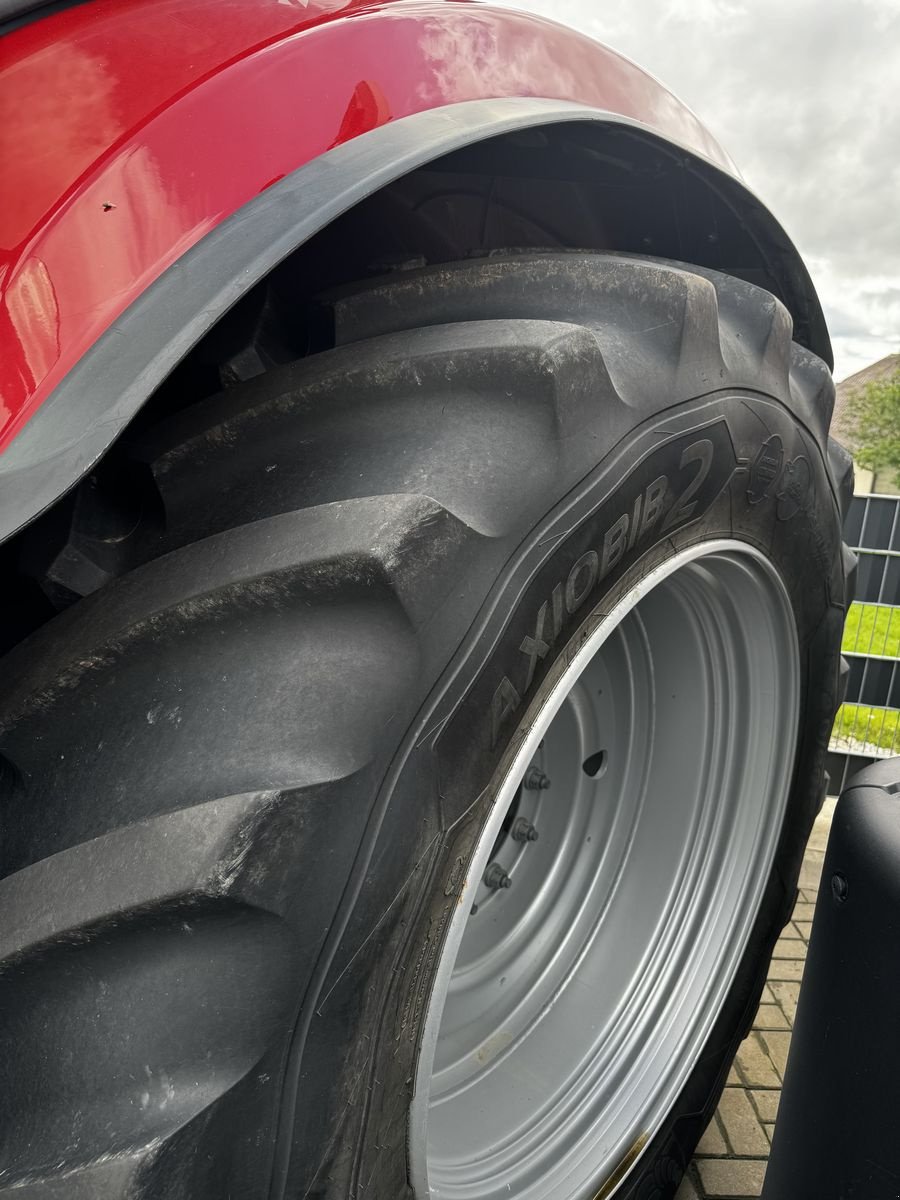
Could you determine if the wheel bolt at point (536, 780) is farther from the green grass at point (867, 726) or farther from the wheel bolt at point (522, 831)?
the green grass at point (867, 726)

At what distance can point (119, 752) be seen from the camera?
0.75 meters

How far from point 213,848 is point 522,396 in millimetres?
467

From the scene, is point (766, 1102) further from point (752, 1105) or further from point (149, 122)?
point (149, 122)

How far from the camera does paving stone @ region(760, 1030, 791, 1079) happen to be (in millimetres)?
2113

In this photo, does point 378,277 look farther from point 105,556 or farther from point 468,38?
point 105,556

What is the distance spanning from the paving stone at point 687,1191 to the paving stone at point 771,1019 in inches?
22.8

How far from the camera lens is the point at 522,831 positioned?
1.54 m

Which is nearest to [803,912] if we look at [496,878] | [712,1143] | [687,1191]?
[712,1143]

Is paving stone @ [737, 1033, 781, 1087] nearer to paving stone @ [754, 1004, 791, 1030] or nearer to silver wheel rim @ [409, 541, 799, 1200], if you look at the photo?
paving stone @ [754, 1004, 791, 1030]

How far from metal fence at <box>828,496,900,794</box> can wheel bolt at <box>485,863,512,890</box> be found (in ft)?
8.58

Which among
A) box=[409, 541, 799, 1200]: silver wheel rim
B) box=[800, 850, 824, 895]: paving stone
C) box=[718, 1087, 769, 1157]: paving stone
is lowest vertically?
box=[718, 1087, 769, 1157]: paving stone

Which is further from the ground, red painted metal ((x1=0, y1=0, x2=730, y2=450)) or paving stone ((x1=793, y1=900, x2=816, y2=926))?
red painted metal ((x1=0, y1=0, x2=730, y2=450))

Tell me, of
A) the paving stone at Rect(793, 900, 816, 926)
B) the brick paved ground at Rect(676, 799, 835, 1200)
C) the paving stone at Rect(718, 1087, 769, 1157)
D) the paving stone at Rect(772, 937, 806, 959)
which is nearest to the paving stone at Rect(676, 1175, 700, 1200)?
the brick paved ground at Rect(676, 799, 835, 1200)

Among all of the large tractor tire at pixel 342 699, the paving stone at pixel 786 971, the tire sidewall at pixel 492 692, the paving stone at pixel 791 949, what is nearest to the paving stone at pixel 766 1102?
the paving stone at pixel 786 971
